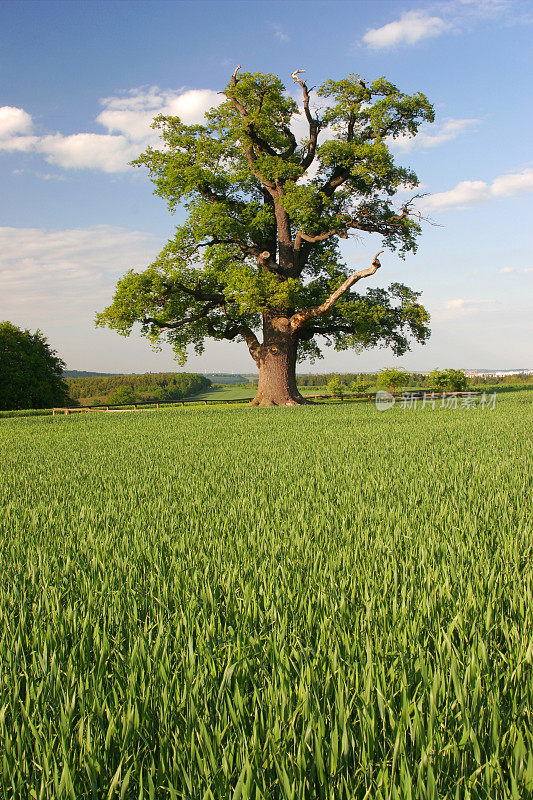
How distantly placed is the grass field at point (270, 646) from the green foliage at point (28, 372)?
43964mm

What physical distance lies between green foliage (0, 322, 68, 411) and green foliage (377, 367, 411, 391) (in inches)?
1184

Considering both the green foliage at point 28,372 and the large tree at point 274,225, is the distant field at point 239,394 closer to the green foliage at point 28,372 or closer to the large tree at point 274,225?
the green foliage at point 28,372

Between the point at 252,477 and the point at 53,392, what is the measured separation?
46.2 meters

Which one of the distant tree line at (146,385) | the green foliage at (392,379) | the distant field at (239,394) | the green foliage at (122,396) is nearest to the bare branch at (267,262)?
the green foliage at (392,379)

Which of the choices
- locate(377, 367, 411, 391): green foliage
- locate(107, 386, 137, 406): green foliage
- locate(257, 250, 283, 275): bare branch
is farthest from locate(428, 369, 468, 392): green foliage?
locate(107, 386, 137, 406): green foliage

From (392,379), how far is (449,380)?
15.0ft

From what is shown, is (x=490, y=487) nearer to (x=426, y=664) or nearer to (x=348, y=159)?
(x=426, y=664)

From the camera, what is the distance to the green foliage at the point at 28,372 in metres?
44.1

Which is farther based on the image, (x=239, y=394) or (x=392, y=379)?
(x=239, y=394)

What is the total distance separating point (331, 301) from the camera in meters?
24.2

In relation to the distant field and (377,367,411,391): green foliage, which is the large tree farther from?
the distant field

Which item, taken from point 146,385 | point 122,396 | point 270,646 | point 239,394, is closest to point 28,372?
point 122,396

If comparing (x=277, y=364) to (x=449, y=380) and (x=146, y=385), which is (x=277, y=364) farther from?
(x=146, y=385)

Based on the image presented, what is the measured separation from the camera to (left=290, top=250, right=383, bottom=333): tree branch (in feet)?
76.7
